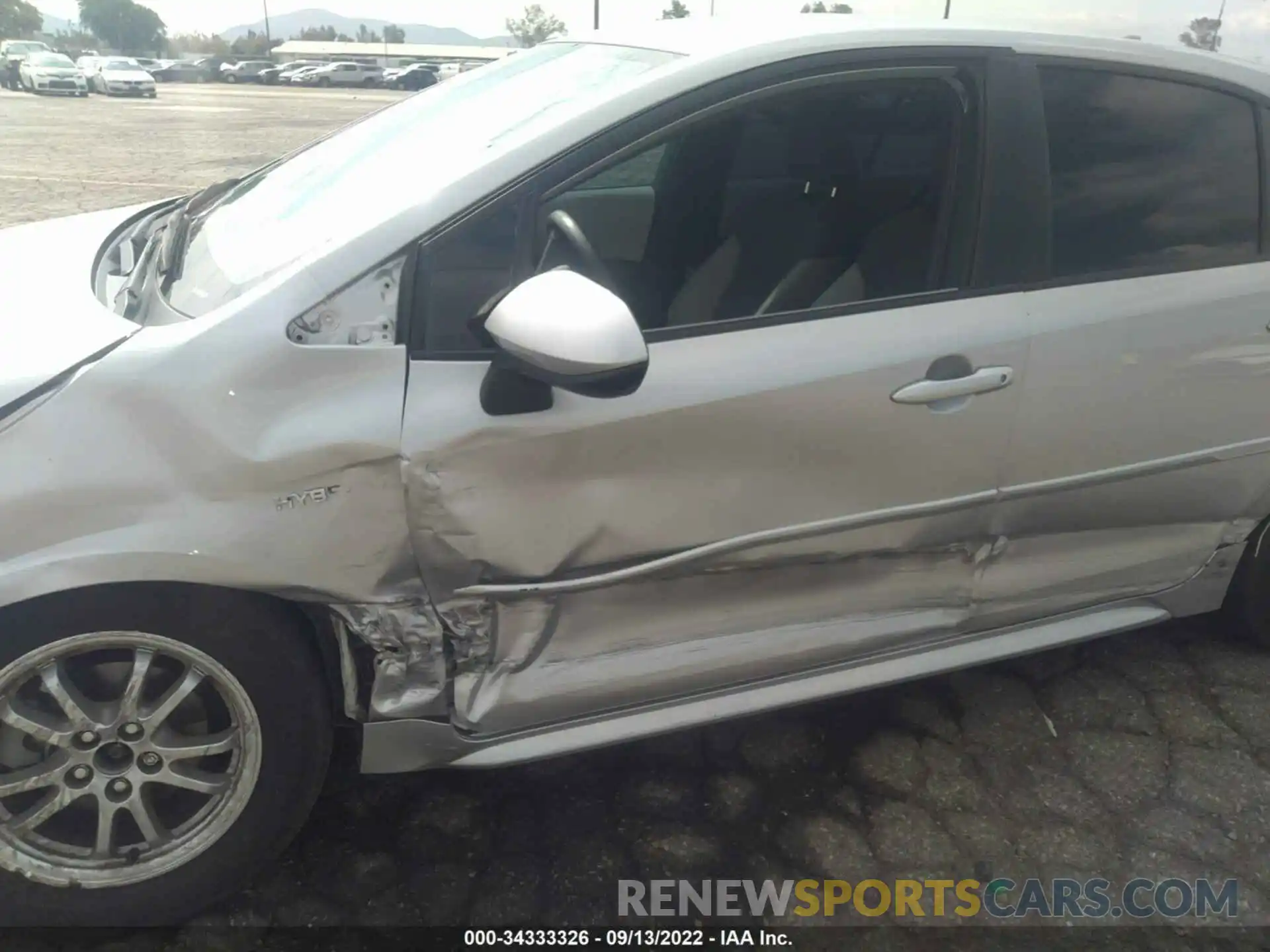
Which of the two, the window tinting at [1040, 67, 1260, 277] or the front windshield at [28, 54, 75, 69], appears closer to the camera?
the window tinting at [1040, 67, 1260, 277]

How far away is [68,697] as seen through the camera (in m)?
1.70

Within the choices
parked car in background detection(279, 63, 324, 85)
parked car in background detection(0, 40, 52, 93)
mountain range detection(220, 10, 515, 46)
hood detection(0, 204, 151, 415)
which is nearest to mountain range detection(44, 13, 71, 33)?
mountain range detection(220, 10, 515, 46)

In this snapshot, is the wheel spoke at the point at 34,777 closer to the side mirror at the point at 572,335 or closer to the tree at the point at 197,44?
the side mirror at the point at 572,335

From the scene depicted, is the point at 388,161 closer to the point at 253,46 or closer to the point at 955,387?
the point at 955,387

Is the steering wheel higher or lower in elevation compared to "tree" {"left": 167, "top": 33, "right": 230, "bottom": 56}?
higher

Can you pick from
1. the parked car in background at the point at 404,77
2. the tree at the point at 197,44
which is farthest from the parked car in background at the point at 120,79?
the tree at the point at 197,44

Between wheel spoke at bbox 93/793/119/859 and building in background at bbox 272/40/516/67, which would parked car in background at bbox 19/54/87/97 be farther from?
wheel spoke at bbox 93/793/119/859

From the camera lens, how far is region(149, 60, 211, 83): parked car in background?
155ft

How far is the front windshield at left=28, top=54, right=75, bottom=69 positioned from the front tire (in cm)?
3399

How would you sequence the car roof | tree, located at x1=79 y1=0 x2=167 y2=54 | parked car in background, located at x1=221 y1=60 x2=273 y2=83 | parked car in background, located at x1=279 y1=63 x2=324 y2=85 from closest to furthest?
the car roof → parked car in background, located at x1=279 y1=63 x2=324 y2=85 → parked car in background, located at x1=221 y1=60 x2=273 y2=83 → tree, located at x1=79 y1=0 x2=167 y2=54

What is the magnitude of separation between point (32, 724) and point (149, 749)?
0.19 metres

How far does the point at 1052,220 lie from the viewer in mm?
2123

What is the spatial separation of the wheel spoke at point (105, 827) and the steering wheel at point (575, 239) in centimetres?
128

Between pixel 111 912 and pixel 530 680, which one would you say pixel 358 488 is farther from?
pixel 111 912
